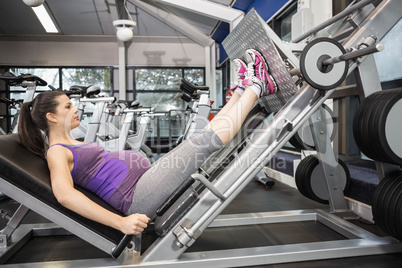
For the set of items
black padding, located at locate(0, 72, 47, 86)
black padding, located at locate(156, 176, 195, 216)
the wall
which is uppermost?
the wall

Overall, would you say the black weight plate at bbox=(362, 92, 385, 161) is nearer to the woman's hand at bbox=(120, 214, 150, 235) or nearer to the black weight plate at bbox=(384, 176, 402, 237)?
the black weight plate at bbox=(384, 176, 402, 237)

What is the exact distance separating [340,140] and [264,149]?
1977 millimetres

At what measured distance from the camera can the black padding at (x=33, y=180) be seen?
4.13 ft

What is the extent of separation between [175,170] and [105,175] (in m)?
0.36

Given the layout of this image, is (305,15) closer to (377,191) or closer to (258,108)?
(258,108)

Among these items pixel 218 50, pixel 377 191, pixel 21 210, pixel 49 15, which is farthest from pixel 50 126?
pixel 218 50

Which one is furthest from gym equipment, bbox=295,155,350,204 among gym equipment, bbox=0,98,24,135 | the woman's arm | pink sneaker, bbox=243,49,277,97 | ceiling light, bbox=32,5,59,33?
ceiling light, bbox=32,5,59,33

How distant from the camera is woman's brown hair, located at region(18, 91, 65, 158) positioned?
4.70 ft

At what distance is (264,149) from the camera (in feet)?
4.78

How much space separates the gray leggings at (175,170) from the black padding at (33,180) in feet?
0.53

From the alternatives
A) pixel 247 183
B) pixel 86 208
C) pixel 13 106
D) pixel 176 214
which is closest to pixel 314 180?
pixel 247 183

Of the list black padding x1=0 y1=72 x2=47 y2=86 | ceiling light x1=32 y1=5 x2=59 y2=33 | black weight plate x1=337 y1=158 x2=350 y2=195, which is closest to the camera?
black weight plate x1=337 y1=158 x2=350 y2=195

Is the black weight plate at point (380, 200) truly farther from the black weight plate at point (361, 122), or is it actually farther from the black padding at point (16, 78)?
the black padding at point (16, 78)

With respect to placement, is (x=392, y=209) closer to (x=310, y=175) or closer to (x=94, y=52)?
Result: (x=310, y=175)
